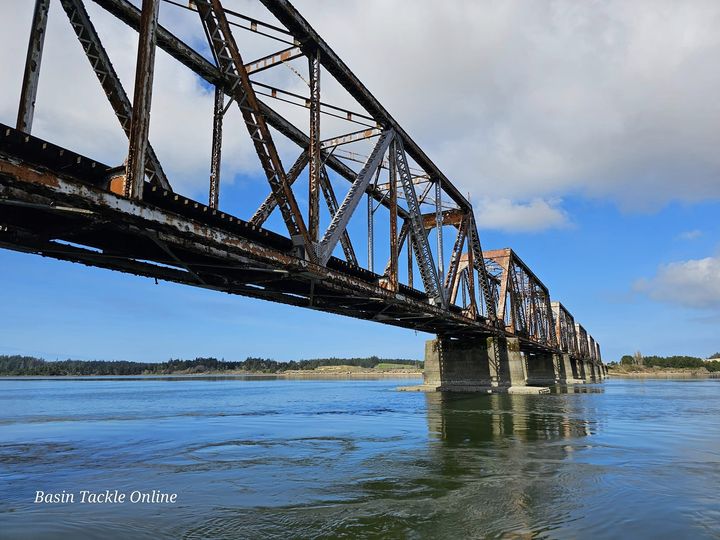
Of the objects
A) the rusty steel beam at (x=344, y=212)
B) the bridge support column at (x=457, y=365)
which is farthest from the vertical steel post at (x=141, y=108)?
the bridge support column at (x=457, y=365)

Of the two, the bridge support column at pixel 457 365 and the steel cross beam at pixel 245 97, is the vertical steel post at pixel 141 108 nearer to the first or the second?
the steel cross beam at pixel 245 97

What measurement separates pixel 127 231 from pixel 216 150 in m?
5.09

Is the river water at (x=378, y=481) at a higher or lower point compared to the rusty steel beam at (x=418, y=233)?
lower

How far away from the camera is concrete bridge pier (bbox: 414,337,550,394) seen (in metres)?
47.7

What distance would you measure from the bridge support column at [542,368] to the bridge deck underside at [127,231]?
8514 centimetres

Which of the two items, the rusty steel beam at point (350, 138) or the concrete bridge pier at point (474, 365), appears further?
the concrete bridge pier at point (474, 365)

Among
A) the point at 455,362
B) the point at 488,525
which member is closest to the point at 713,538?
the point at 488,525

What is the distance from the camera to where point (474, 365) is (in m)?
48.6

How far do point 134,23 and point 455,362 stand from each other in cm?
4257

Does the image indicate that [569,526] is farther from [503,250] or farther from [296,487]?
[503,250]

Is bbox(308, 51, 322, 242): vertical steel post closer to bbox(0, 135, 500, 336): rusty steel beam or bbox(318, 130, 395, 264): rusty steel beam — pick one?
bbox(318, 130, 395, 264): rusty steel beam

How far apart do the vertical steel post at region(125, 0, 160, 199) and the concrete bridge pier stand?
42.8m

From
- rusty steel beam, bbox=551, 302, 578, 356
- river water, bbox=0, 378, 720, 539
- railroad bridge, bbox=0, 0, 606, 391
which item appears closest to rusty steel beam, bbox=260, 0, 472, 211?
railroad bridge, bbox=0, 0, 606, 391

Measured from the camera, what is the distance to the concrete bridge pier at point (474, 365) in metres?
47.7
